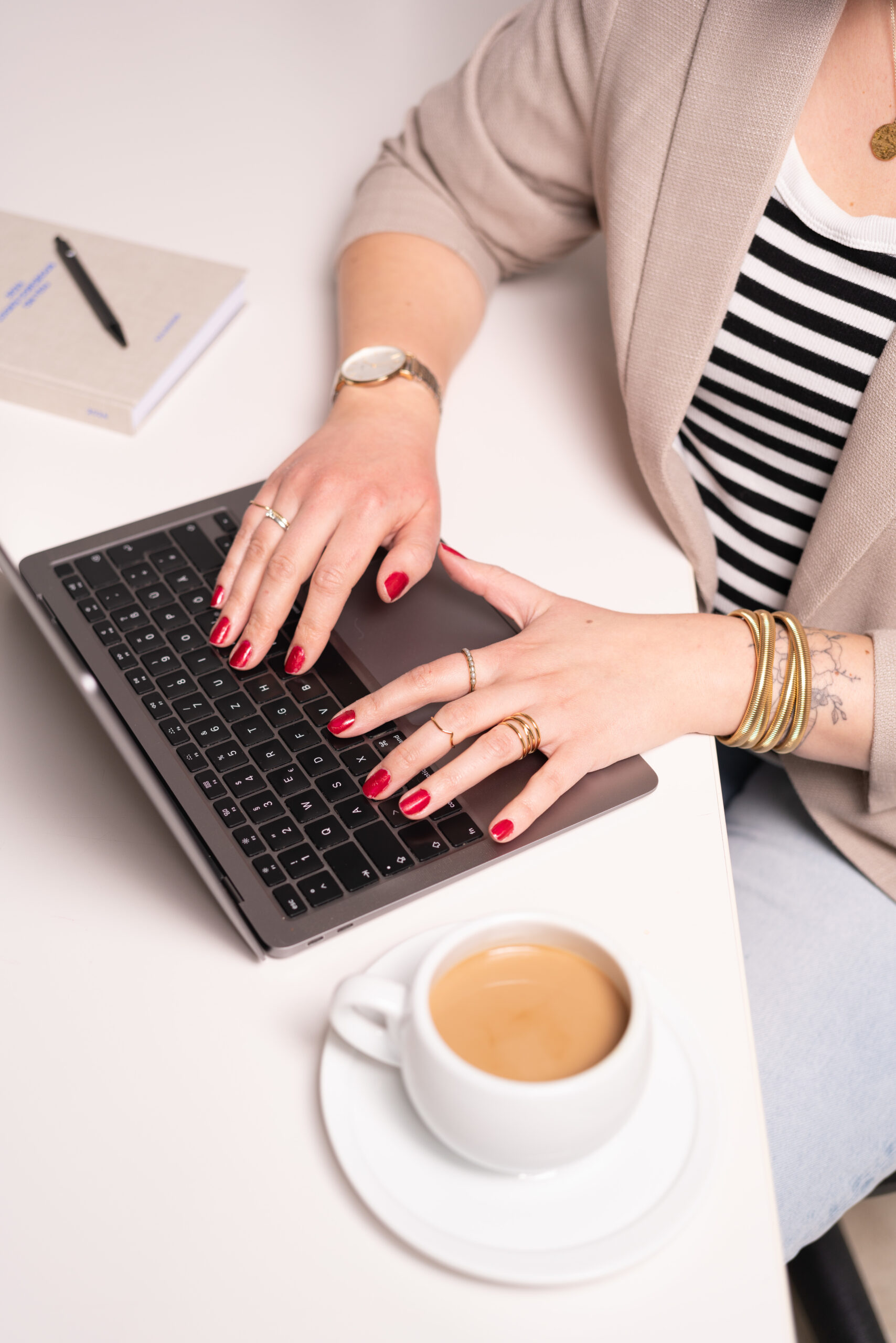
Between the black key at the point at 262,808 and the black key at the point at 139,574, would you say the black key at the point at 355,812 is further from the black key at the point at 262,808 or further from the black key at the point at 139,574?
the black key at the point at 139,574

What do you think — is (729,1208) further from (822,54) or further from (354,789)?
(822,54)

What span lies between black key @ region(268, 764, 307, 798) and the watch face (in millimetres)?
372

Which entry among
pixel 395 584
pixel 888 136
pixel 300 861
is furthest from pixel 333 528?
pixel 888 136

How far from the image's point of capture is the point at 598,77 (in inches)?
32.9

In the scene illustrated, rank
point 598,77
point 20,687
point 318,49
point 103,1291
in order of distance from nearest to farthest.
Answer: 1. point 103,1291
2. point 20,687
3. point 598,77
4. point 318,49

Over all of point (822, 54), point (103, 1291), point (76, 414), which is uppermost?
point (822, 54)

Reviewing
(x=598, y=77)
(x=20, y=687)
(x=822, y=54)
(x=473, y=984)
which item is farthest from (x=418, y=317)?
(x=473, y=984)

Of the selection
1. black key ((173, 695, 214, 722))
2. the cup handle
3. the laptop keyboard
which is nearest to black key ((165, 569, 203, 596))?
the laptop keyboard

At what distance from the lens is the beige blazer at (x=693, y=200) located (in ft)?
2.41

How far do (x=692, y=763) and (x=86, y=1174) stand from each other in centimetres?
39

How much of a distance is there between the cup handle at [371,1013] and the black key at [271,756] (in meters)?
0.17

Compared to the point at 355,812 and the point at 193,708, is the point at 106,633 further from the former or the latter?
the point at 355,812

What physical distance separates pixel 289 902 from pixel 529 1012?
0.15 meters

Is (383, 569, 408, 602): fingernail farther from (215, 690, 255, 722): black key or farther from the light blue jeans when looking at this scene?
the light blue jeans
